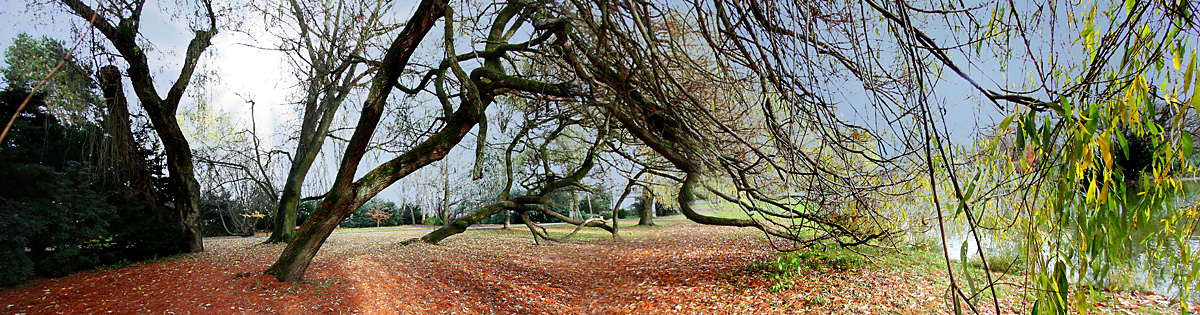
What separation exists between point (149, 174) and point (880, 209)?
815 cm

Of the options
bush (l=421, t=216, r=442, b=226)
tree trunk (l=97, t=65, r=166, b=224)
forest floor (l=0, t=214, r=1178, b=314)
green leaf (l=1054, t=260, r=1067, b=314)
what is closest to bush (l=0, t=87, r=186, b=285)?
tree trunk (l=97, t=65, r=166, b=224)

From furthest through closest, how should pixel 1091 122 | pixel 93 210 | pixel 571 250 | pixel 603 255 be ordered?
pixel 571 250, pixel 603 255, pixel 93 210, pixel 1091 122

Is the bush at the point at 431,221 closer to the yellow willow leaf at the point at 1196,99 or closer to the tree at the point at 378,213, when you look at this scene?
the tree at the point at 378,213

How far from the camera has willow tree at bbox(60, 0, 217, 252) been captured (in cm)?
548

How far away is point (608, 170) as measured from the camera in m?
9.02

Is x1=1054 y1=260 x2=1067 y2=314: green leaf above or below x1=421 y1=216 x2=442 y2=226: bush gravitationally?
below

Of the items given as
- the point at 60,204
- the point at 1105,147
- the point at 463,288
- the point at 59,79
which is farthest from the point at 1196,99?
the point at 59,79

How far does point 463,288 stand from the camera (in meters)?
5.42

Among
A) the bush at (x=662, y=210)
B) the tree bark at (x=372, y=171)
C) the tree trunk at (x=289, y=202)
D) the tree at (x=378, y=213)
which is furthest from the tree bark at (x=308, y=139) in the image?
the bush at (x=662, y=210)

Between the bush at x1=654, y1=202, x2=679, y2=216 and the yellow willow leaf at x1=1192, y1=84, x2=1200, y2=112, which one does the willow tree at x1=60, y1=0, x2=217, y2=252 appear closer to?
the yellow willow leaf at x1=1192, y1=84, x2=1200, y2=112

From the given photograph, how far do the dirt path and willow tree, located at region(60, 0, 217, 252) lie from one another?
65 centimetres

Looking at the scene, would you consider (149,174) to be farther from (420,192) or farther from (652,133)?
(420,192)

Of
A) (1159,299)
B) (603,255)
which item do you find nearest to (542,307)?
(603,255)

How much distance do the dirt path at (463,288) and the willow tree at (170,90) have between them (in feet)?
2.13
